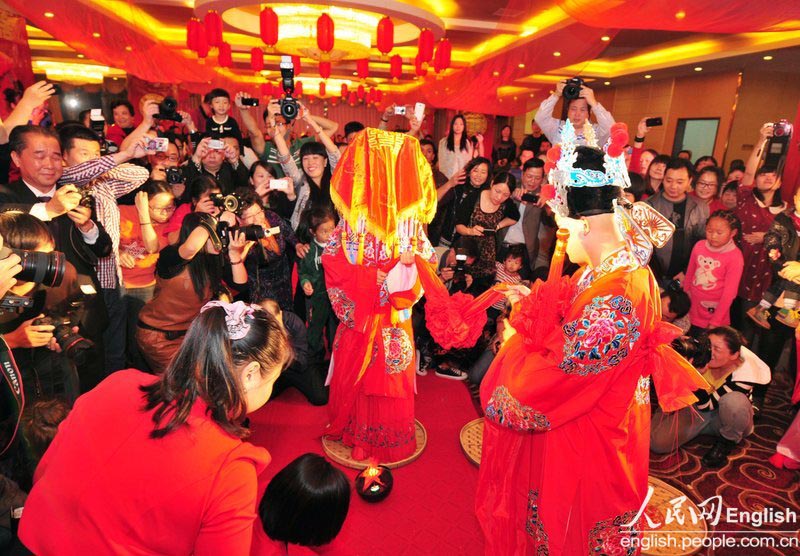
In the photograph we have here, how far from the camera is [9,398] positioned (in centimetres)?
160

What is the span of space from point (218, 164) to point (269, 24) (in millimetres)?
1696

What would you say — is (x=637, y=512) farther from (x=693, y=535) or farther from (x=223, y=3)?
(x=223, y=3)

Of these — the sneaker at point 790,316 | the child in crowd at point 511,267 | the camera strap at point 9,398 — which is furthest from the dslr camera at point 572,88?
the camera strap at point 9,398

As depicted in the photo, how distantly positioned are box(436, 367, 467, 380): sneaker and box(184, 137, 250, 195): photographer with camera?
2.09 m

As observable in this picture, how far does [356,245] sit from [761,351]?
3377 millimetres

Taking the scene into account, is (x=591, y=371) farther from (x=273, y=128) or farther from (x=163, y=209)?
(x=273, y=128)

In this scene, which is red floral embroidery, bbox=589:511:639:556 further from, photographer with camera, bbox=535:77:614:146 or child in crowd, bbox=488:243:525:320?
photographer with camera, bbox=535:77:614:146

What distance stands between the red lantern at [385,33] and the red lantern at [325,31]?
2.06 feet

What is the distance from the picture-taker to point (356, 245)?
2.35 m

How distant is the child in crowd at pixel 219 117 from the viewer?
425cm

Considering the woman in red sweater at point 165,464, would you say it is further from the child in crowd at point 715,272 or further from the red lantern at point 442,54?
the red lantern at point 442,54

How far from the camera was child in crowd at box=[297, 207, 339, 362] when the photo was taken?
306 centimetres

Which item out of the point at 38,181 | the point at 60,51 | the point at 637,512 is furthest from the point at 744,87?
the point at 60,51

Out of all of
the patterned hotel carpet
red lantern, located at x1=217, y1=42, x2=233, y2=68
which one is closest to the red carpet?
the patterned hotel carpet
